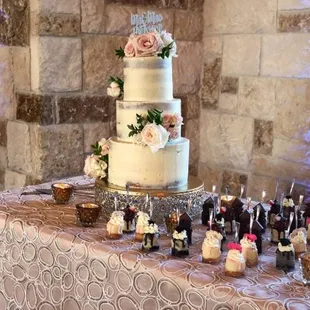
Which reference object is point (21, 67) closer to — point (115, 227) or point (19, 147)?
point (19, 147)

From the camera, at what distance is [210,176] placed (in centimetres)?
311

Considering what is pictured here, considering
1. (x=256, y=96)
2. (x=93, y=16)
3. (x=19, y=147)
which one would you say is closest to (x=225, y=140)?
(x=256, y=96)

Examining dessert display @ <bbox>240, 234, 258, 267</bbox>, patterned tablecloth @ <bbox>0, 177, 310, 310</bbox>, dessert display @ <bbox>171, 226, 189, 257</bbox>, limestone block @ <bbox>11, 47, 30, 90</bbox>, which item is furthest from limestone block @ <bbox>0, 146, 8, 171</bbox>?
dessert display @ <bbox>240, 234, 258, 267</bbox>

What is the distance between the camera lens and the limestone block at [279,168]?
262 centimetres

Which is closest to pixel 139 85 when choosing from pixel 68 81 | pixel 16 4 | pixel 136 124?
pixel 136 124

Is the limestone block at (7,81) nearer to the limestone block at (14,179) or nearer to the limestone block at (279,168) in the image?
the limestone block at (14,179)

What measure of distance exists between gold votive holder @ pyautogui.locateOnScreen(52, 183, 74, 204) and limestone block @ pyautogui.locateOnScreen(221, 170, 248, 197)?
3.80ft

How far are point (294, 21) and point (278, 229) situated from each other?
1.29 m

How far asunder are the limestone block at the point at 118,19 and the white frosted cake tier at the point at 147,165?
1.02m

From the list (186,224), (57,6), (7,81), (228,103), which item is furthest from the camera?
(228,103)

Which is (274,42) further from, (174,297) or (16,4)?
(174,297)

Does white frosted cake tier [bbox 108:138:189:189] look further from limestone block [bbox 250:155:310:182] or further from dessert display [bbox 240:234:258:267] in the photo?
limestone block [bbox 250:155:310:182]

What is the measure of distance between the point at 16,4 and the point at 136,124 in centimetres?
109

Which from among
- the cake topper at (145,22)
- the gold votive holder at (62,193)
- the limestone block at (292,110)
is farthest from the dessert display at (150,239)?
the limestone block at (292,110)
